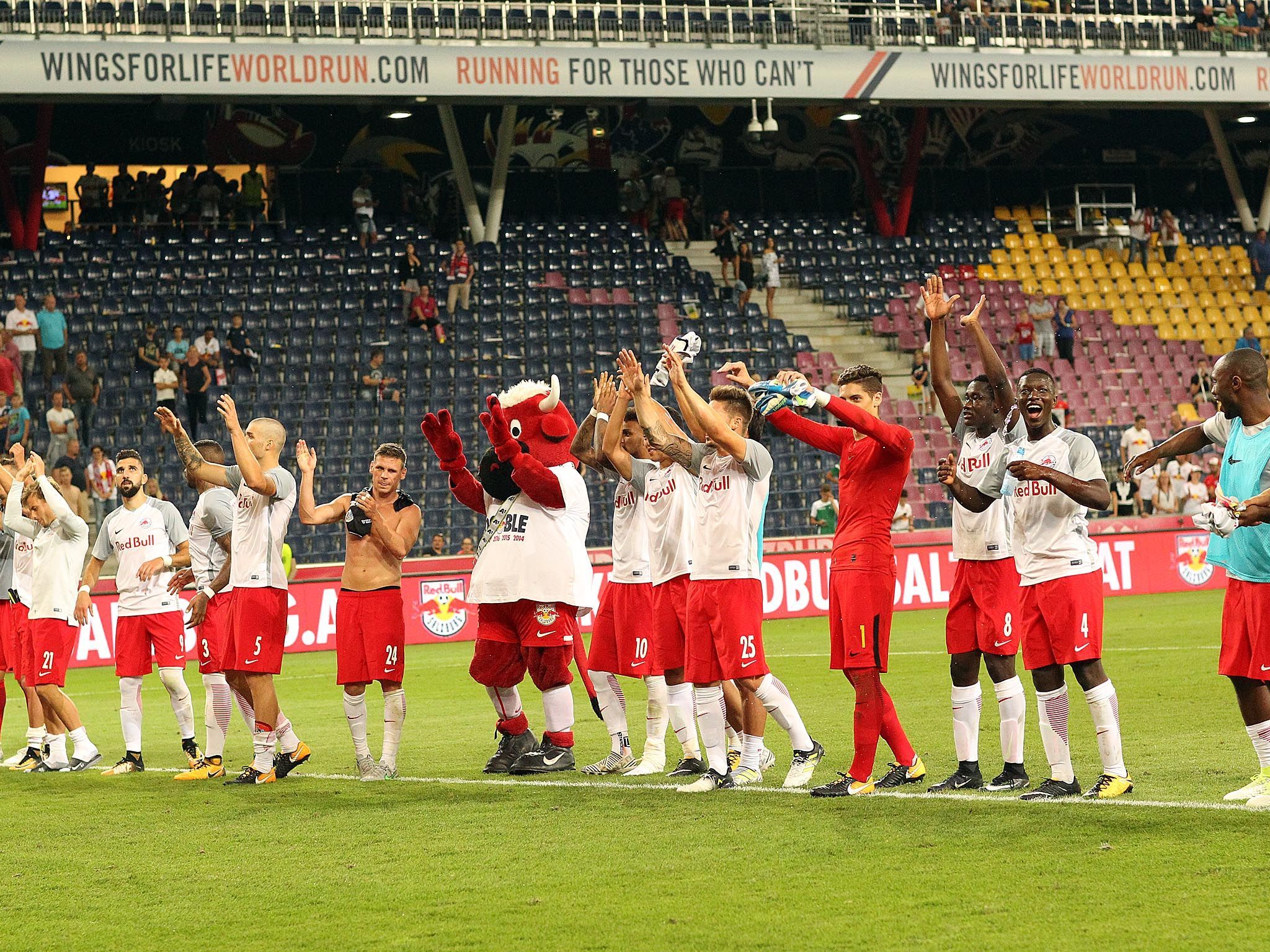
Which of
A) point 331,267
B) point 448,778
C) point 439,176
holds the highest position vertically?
point 439,176

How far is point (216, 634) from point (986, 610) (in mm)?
4819

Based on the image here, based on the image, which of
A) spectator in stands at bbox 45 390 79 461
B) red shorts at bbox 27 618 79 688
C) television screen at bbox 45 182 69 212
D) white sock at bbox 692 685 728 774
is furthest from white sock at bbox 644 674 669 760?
television screen at bbox 45 182 69 212

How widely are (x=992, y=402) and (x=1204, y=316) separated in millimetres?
25680

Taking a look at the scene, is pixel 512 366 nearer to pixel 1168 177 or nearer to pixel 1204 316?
pixel 1204 316

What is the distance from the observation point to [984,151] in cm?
3475

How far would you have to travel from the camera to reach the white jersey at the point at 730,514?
8500 millimetres

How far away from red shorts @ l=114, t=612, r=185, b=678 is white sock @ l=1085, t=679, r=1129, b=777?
6.30 meters

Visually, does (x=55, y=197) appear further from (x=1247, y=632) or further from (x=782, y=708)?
(x=1247, y=632)

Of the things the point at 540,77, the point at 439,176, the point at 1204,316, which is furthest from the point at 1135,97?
the point at 439,176

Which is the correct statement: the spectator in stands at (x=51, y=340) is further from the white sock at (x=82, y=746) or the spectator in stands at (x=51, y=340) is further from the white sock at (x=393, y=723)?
the white sock at (x=393, y=723)

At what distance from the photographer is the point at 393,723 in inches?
384

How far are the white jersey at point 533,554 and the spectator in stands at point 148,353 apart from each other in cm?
1616

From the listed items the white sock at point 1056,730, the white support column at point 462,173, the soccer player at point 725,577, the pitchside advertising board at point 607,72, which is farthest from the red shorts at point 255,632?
the white support column at point 462,173

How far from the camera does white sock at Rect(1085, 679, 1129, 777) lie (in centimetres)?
777
